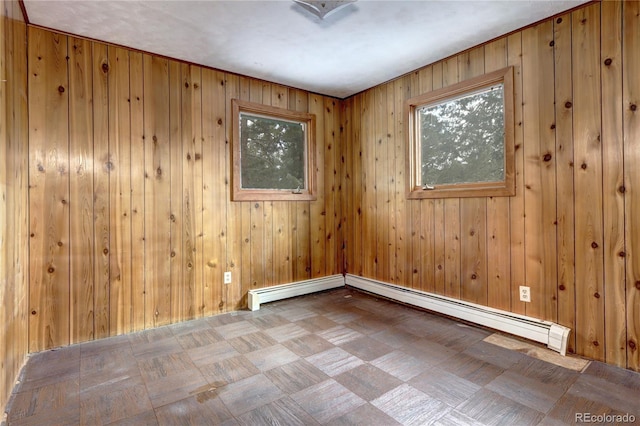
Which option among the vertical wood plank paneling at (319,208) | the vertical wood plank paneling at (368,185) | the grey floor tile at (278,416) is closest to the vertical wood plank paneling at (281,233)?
the vertical wood plank paneling at (319,208)

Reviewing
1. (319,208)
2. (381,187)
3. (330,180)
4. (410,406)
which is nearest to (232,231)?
(319,208)

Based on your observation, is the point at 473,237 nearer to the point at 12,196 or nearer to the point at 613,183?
the point at 613,183

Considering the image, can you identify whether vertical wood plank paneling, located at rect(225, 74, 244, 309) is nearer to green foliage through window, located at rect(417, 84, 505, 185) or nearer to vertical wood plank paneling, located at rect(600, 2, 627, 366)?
green foliage through window, located at rect(417, 84, 505, 185)

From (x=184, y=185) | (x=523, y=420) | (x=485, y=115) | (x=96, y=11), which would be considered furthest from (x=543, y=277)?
(x=96, y=11)

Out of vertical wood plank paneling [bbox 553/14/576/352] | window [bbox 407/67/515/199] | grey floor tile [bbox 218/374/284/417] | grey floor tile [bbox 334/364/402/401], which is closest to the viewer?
grey floor tile [bbox 218/374/284/417]

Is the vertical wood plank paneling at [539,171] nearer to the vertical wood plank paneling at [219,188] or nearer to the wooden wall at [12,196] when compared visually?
the vertical wood plank paneling at [219,188]

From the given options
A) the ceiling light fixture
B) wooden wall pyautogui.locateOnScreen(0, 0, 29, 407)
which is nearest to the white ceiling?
the ceiling light fixture

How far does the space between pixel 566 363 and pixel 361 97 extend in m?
3.00

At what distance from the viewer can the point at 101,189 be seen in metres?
2.50

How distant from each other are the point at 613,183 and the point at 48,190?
3.72m

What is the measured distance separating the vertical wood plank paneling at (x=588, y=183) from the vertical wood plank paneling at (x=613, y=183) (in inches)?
1.1

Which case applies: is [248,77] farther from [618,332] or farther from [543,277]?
[618,332]

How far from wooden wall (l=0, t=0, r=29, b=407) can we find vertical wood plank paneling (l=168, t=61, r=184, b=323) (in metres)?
0.93

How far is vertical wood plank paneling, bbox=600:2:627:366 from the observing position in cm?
198
